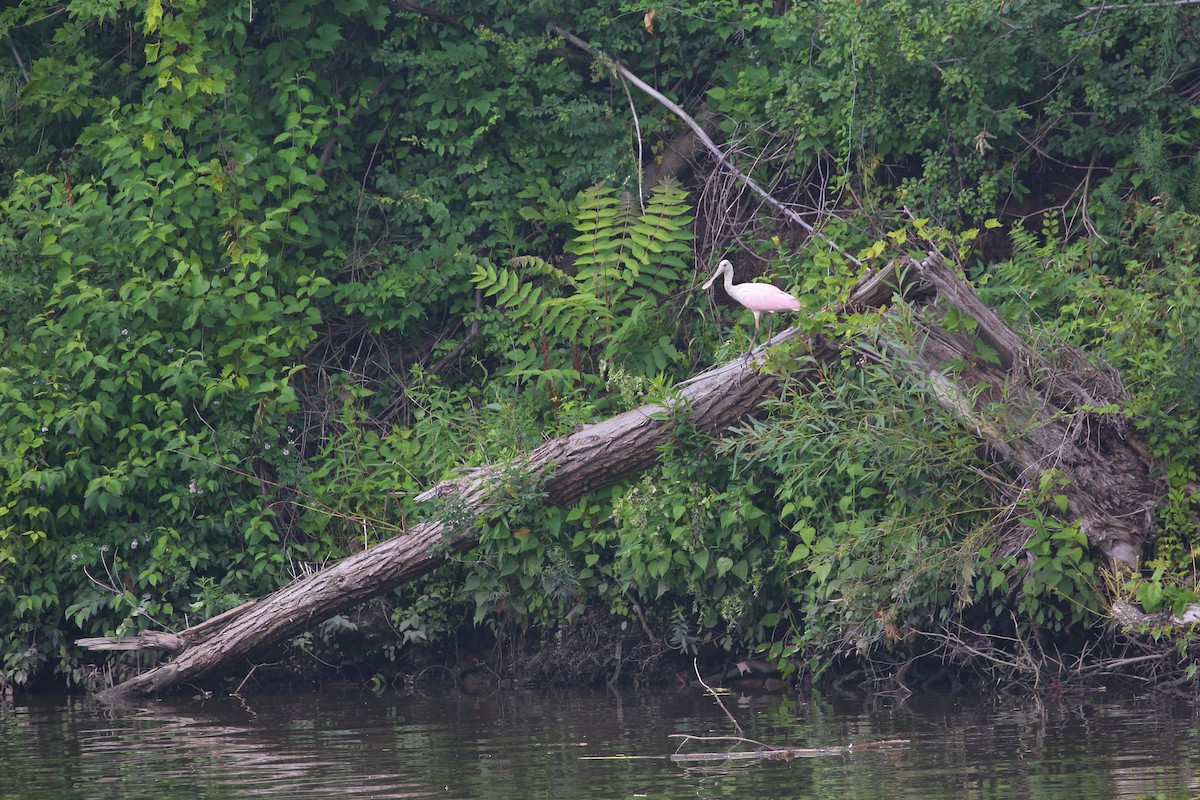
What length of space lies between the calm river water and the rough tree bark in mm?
563

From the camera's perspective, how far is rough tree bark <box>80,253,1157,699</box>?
7.64 meters

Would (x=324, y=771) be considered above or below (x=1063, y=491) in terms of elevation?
below

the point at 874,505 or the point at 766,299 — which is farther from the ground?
the point at 766,299

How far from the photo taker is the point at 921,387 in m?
7.56

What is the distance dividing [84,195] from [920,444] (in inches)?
259

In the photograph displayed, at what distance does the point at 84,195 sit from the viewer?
400 inches

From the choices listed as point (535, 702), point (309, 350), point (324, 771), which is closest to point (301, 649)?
point (535, 702)

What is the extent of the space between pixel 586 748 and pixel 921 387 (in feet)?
9.05

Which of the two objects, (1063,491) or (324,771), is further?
(1063,491)

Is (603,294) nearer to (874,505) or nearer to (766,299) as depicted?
(766,299)

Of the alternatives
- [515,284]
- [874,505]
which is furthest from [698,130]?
[874,505]

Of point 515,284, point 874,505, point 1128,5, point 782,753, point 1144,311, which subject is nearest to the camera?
point 782,753

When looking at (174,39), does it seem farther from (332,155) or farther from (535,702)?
(535,702)

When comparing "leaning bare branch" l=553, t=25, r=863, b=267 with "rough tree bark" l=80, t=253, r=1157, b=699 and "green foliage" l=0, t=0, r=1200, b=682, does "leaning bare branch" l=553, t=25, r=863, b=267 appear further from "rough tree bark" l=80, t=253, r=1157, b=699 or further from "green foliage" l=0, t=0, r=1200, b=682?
"rough tree bark" l=80, t=253, r=1157, b=699
